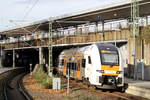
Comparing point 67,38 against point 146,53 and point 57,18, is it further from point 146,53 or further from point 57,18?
point 146,53

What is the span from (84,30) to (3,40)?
129 feet

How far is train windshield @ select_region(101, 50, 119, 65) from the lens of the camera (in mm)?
18469

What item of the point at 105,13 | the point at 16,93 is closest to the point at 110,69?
the point at 16,93

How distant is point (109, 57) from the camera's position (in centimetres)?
1872

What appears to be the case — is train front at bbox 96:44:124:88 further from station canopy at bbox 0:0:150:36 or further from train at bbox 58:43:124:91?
station canopy at bbox 0:0:150:36

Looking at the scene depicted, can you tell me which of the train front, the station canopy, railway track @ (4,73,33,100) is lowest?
railway track @ (4,73,33,100)

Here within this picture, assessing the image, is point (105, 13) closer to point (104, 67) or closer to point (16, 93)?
point (104, 67)

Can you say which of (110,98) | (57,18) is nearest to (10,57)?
(57,18)

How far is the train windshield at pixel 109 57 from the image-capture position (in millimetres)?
18469

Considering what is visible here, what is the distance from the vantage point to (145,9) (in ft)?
105

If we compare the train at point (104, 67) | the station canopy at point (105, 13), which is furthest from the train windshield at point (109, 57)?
the station canopy at point (105, 13)

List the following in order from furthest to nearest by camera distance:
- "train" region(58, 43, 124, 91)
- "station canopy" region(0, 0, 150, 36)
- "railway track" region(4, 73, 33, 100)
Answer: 1. "station canopy" region(0, 0, 150, 36)
2. "train" region(58, 43, 124, 91)
3. "railway track" region(4, 73, 33, 100)

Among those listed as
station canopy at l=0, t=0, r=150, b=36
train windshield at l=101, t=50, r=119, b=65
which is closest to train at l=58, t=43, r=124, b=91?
train windshield at l=101, t=50, r=119, b=65

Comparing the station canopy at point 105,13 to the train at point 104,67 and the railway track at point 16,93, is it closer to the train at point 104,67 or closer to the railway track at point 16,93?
the train at point 104,67
